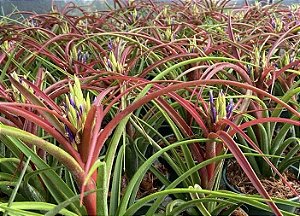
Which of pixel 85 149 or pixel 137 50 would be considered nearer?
pixel 85 149

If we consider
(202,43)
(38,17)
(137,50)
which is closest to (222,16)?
(202,43)

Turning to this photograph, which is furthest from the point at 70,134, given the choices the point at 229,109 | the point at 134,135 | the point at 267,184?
the point at 267,184

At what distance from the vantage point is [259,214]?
2.72 ft

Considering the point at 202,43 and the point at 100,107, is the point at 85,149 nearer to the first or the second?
the point at 100,107

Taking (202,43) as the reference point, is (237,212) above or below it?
below

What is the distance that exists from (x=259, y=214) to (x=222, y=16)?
97cm

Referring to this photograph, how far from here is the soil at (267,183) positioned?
0.89 metres

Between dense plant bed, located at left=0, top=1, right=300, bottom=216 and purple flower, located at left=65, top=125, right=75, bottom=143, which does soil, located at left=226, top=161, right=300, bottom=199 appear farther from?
purple flower, located at left=65, top=125, right=75, bottom=143

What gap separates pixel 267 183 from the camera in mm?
911

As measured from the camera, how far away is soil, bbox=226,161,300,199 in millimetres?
889

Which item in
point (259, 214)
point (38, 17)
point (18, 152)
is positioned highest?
point (38, 17)

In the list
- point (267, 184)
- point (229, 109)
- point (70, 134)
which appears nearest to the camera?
point (70, 134)

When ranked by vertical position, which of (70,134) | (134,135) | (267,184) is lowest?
(267,184)

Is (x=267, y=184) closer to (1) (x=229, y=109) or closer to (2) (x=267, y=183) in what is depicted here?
(2) (x=267, y=183)
